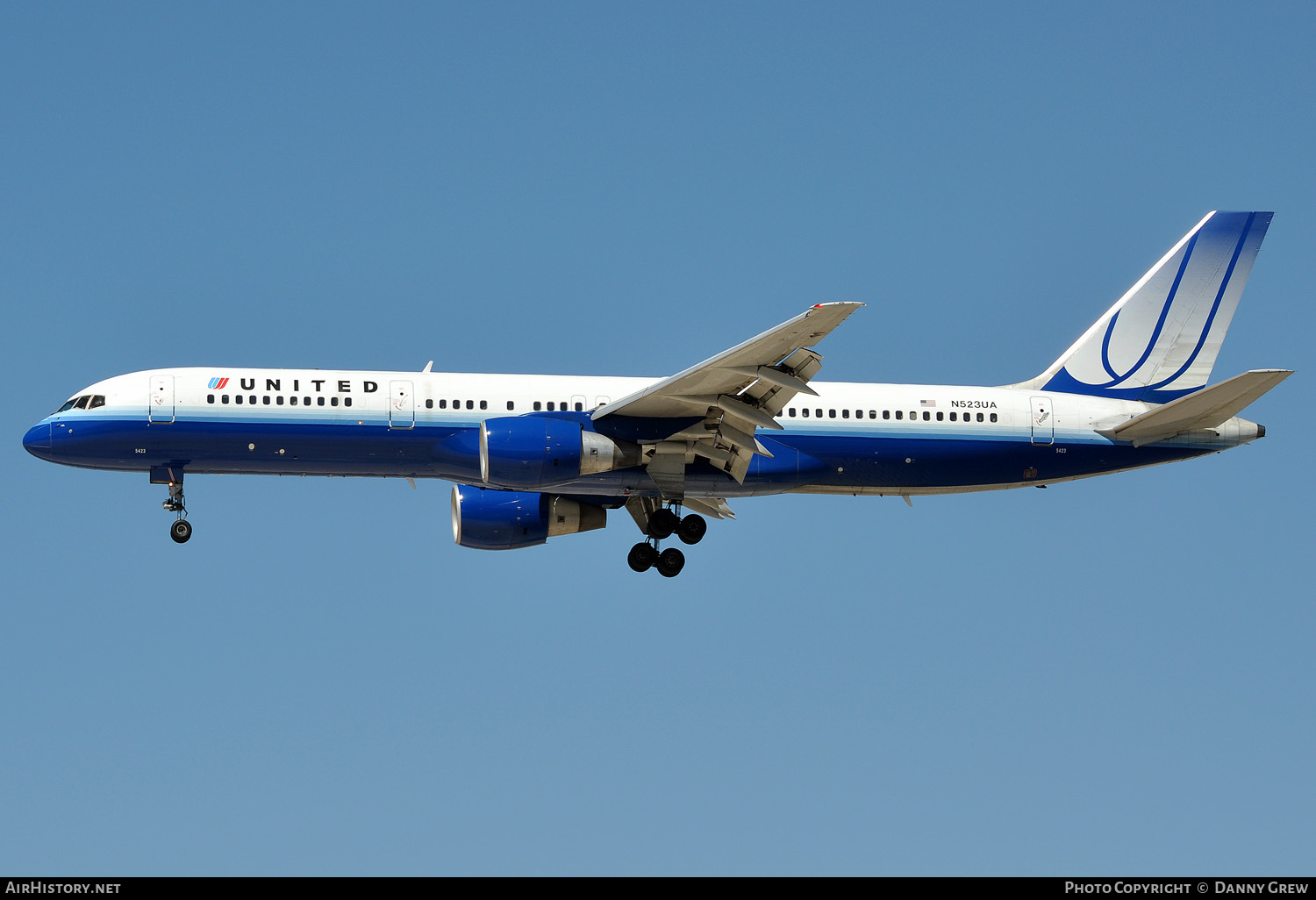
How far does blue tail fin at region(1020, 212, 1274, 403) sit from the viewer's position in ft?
140

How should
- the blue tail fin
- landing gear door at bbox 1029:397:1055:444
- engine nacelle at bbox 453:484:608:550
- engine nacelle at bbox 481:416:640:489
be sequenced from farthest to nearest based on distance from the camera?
1. the blue tail fin
2. engine nacelle at bbox 453:484:608:550
3. landing gear door at bbox 1029:397:1055:444
4. engine nacelle at bbox 481:416:640:489

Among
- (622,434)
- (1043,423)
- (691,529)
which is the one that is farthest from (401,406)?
(1043,423)

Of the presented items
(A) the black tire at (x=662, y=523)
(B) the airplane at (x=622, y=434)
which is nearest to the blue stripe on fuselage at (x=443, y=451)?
(B) the airplane at (x=622, y=434)

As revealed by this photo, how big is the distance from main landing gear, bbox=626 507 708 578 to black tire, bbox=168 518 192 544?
1083 centimetres

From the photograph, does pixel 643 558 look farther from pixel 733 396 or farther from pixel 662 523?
pixel 733 396

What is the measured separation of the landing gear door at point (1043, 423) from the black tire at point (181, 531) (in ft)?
69.2

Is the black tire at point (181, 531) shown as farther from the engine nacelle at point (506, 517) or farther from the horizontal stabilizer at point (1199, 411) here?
the horizontal stabilizer at point (1199, 411)

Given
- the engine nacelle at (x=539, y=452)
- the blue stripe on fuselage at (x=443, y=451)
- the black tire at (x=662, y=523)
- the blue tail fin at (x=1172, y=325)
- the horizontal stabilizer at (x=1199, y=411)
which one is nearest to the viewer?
the engine nacelle at (x=539, y=452)

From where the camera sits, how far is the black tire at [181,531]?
3938 cm

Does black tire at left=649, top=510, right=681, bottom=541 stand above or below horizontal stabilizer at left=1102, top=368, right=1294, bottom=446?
below

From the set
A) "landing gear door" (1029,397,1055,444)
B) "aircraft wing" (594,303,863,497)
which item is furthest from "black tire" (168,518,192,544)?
"landing gear door" (1029,397,1055,444)

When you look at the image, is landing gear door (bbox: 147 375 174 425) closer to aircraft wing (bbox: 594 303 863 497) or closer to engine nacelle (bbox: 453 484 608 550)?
engine nacelle (bbox: 453 484 608 550)
